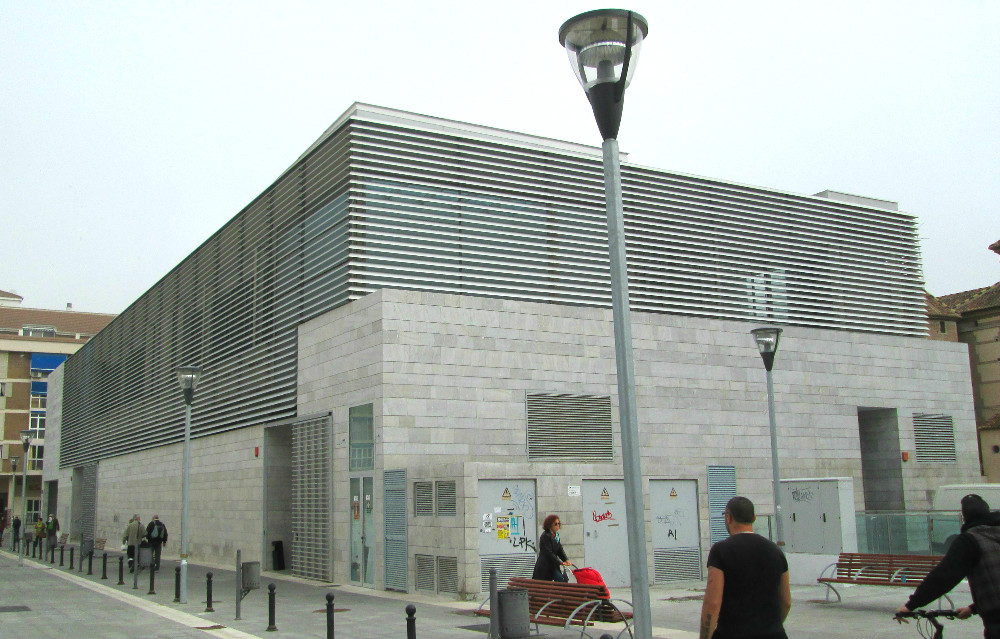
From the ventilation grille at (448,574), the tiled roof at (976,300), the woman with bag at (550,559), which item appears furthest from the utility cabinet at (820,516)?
the tiled roof at (976,300)

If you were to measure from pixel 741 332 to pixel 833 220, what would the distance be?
6764mm

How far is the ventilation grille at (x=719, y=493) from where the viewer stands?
877 inches

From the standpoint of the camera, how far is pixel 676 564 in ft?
64.0

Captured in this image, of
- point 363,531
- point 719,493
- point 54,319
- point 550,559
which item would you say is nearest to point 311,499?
point 363,531

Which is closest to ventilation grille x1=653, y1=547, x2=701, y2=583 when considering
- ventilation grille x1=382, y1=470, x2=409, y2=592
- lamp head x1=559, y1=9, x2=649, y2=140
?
ventilation grille x1=382, y1=470, x2=409, y2=592

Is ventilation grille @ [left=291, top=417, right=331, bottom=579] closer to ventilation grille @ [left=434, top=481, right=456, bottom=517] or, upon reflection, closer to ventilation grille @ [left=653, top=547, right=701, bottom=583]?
ventilation grille @ [left=434, top=481, right=456, bottom=517]

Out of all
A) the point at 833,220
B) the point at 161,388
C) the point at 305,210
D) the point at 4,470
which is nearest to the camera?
the point at 305,210

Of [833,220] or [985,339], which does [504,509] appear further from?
[985,339]

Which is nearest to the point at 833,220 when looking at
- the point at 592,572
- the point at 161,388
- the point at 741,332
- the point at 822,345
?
the point at 822,345

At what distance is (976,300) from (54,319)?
7747 cm

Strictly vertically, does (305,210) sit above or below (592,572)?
above

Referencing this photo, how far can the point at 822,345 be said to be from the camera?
2709cm

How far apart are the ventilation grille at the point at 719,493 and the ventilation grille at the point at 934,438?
320 inches

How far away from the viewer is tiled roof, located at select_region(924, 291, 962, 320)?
38.8 m
